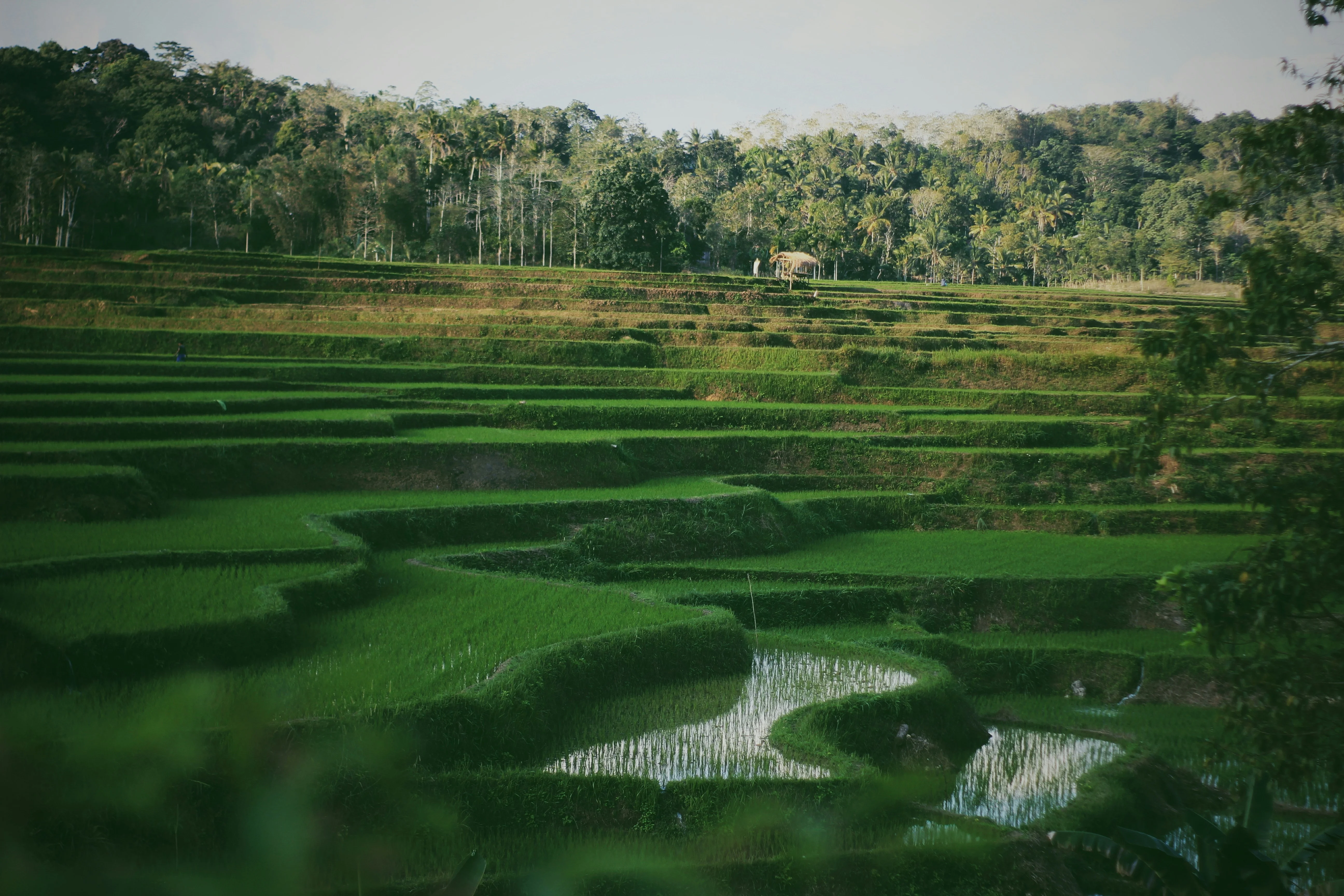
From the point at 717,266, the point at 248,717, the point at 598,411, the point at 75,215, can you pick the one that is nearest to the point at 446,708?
the point at 248,717

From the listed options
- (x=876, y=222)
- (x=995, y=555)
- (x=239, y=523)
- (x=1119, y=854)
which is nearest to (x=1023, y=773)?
(x=1119, y=854)

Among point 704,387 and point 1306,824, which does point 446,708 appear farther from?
point 704,387

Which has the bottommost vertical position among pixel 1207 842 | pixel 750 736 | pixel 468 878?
pixel 750 736

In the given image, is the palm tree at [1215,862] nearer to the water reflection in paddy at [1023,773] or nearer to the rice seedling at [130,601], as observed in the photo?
the water reflection in paddy at [1023,773]

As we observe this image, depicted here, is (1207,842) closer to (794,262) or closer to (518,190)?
(794,262)

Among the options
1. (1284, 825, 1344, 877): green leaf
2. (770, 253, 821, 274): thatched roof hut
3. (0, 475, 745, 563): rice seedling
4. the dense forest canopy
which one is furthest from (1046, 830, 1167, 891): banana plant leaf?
(770, 253, 821, 274): thatched roof hut

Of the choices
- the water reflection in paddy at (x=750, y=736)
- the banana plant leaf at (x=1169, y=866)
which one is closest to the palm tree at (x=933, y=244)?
the water reflection in paddy at (x=750, y=736)
